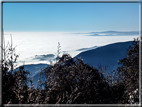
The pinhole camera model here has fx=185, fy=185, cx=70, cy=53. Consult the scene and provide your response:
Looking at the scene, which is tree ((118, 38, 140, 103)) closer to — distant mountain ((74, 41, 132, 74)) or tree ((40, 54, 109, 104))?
distant mountain ((74, 41, 132, 74))

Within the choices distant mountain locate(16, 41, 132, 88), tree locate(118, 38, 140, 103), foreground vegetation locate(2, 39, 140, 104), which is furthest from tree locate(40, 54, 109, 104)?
tree locate(118, 38, 140, 103)

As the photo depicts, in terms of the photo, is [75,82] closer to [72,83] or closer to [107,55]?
[72,83]

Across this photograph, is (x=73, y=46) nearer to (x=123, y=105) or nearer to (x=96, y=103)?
(x=96, y=103)

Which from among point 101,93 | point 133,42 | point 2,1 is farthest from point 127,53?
point 2,1

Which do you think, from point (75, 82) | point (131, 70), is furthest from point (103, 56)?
point (75, 82)

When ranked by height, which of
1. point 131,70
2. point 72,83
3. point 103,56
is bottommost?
point 72,83

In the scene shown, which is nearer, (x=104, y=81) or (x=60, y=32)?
(x=60, y=32)
